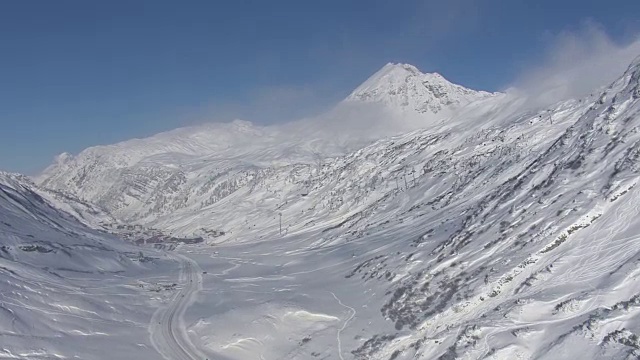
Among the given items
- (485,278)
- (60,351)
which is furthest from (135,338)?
(485,278)

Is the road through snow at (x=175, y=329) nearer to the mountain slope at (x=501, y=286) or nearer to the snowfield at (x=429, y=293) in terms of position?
the snowfield at (x=429, y=293)

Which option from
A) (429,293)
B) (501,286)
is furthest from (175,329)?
(501,286)

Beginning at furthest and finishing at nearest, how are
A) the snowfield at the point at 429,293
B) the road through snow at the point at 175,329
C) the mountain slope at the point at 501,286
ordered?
1. the road through snow at the point at 175,329
2. the snowfield at the point at 429,293
3. the mountain slope at the point at 501,286

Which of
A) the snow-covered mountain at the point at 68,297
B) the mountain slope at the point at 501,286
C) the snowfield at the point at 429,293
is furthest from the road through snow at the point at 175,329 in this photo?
the mountain slope at the point at 501,286

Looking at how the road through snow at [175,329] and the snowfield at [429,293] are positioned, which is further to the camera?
the road through snow at [175,329]

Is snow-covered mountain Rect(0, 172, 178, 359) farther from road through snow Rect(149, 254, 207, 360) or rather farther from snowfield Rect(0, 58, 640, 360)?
road through snow Rect(149, 254, 207, 360)

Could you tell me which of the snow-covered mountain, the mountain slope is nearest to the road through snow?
the snow-covered mountain

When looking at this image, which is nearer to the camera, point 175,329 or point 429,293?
point 429,293

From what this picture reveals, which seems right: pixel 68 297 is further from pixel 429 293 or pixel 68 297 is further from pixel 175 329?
pixel 429 293

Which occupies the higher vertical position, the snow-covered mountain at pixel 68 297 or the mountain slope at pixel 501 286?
the snow-covered mountain at pixel 68 297

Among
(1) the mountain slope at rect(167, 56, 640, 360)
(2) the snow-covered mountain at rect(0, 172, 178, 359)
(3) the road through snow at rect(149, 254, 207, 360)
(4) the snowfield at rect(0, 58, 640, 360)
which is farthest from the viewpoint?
(3) the road through snow at rect(149, 254, 207, 360)
